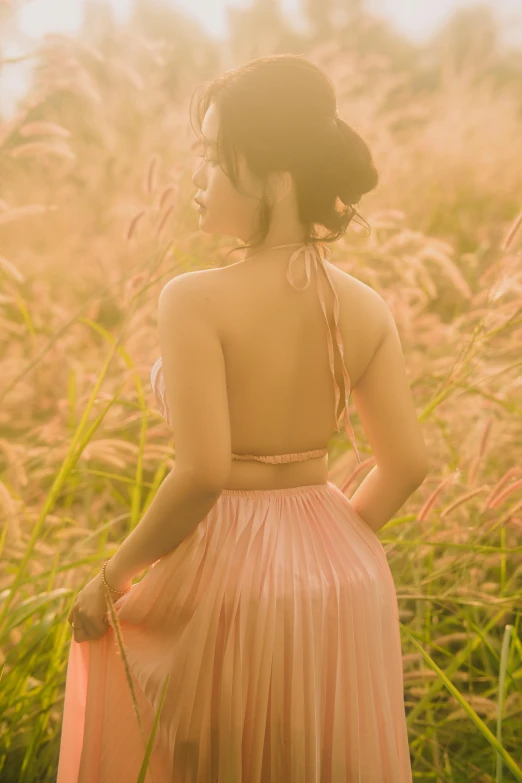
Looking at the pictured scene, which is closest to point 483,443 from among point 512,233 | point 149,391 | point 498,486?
point 498,486

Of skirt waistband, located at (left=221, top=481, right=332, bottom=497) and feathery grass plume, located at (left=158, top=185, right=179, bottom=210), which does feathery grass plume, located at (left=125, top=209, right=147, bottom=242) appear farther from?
skirt waistband, located at (left=221, top=481, right=332, bottom=497)

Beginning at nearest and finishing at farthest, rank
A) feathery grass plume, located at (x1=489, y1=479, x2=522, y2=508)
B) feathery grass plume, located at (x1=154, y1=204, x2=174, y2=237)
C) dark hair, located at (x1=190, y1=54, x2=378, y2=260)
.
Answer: dark hair, located at (x1=190, y1=54, x2=378, y2=260) → feathery grass plume, located at (x1=489, y1=479, x2=522, y2=508) → feathery grass plume, located at (x1=154, y1=204, x2=174, y2=237)

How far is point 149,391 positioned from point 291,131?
4.35 ft

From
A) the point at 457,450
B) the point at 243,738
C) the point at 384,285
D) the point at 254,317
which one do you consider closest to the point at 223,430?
the point at 254,317

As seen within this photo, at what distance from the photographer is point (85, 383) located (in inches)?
88.7

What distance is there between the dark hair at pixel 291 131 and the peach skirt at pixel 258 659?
1.41ft

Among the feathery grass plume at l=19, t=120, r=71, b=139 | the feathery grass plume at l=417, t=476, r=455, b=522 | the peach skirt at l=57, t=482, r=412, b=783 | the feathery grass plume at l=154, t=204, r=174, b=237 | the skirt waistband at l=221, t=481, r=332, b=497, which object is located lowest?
the peach skirt at l=57, t=482, r=412, b=783

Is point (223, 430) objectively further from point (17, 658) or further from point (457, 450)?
point (457, 450)

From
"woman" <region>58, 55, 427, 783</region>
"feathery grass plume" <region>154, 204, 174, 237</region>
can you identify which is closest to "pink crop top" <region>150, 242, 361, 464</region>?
"woman" <region>58, 55, 427, 783</region>

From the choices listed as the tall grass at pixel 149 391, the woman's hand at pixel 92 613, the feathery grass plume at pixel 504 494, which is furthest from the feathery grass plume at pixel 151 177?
the feathery grass plume at pixel 504 494

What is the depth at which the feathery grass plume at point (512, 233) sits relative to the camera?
51.9 inches

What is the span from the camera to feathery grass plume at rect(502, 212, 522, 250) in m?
1.32

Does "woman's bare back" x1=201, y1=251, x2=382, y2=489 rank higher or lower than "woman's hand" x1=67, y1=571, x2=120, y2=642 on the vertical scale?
higher

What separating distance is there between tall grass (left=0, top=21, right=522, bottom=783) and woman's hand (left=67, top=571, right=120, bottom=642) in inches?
10.7
